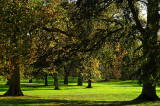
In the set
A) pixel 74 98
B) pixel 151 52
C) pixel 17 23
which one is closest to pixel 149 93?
pixel 151 52

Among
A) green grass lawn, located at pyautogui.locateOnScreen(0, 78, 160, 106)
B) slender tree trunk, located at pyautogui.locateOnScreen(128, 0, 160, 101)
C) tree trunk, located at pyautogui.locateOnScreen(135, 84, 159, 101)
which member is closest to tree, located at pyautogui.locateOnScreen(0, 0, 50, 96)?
green grass lawn, located at pyautogui.locateOnScreen(0, 78, 160, 106)

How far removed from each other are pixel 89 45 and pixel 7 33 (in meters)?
7.39

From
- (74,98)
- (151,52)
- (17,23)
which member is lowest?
Result: (74,98)

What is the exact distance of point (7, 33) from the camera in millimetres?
15672

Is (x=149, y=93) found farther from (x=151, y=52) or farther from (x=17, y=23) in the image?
(x=17, y=23)

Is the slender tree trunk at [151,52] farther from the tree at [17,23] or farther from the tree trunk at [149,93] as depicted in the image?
the tree at [17,23]

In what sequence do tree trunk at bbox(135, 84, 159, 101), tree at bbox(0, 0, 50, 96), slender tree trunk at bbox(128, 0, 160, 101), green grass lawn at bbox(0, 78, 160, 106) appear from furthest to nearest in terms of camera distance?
tree trunk at bbox(135, 84, 159, 101)
green grass lawn at bbox(0, 78, 160, 106)
tree at bbox(0, 0, 50, 96)
slender tree trunk at bbox(128, 0, 160, 101)

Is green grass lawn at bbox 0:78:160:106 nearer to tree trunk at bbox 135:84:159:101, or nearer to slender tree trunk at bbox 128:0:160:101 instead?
tree trunk at bbox 135:84:159:101

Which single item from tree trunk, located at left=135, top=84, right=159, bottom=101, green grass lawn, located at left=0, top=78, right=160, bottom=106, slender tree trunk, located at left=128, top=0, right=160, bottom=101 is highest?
slender tree trunk, located at left=128, top=0, right=160, bottom=101

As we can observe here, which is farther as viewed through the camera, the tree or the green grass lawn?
the green grass lawn

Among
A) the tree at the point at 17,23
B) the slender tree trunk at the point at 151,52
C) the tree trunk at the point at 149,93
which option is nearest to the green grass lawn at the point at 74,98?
the tree trunk at the point at 149,93

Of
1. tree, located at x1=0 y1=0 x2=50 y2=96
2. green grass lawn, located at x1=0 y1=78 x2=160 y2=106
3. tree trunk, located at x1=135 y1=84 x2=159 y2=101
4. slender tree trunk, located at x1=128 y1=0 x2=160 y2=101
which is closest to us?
slender tree trunk, located at x1=128 y1=0 x2=160 y2=101

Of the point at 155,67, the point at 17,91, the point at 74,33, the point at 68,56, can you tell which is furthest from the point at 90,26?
the point at 17,91

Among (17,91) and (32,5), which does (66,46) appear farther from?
(17,91)
